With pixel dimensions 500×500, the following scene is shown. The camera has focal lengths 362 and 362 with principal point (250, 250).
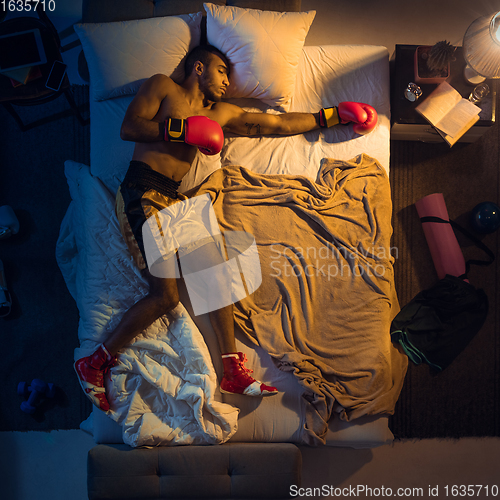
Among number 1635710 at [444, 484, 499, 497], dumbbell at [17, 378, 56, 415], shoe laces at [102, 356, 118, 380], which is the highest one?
shoe laces at [102, 356, 118, 380]

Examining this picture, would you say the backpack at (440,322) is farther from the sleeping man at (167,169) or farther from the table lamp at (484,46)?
the table lamp at (484,46)

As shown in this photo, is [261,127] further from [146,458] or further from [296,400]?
[146,458]

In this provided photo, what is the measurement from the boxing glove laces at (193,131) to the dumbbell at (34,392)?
1.47 metres

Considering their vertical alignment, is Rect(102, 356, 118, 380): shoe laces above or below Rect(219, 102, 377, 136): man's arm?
below

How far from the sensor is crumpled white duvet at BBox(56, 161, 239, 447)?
1.55 meters

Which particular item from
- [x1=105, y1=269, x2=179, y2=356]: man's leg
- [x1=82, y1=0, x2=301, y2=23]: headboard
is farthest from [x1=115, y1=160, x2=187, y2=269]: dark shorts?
[x1=82, y1=0, x2=301, y2=23]: headboard

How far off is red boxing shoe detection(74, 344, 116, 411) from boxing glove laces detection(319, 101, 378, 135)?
1.52 meters

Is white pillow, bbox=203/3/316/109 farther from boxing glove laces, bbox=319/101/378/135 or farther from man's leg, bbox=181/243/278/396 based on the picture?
man's leg, bbox=181/243/278/396

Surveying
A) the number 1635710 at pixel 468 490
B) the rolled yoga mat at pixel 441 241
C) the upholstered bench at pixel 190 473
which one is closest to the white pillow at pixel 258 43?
the rolled yoga mat at pixel 441 241
